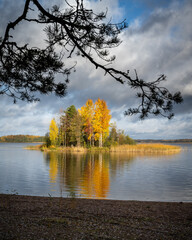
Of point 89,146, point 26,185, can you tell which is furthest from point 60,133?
point 26,185

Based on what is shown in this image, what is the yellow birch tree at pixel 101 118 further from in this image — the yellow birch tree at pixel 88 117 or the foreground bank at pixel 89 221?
the foreground bank at pixel 89 221

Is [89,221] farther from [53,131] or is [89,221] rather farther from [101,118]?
[53,131]

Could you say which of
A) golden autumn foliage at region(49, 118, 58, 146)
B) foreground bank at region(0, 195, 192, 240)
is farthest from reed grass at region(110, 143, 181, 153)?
foreground bank at region(0, 195, 192, 240)

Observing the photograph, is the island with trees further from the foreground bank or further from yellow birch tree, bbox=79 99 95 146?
the foreground bank

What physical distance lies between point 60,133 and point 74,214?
42.3m

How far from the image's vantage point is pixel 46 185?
1404 centimetres

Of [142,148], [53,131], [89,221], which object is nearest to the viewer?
[89,221]

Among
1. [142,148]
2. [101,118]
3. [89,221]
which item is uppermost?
[101,118]

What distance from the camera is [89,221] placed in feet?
18.7

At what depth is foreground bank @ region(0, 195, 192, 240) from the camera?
4.80 meters

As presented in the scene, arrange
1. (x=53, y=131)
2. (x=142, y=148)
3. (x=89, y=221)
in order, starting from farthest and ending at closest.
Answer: (x=53, y=131)
(x=142, y=148)
(x=89, y=221)

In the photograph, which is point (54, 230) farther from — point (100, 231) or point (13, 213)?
point (13, 213)

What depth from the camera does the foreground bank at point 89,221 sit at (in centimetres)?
480

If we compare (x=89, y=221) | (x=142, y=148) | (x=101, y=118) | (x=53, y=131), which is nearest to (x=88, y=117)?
(x=101, y=118)
